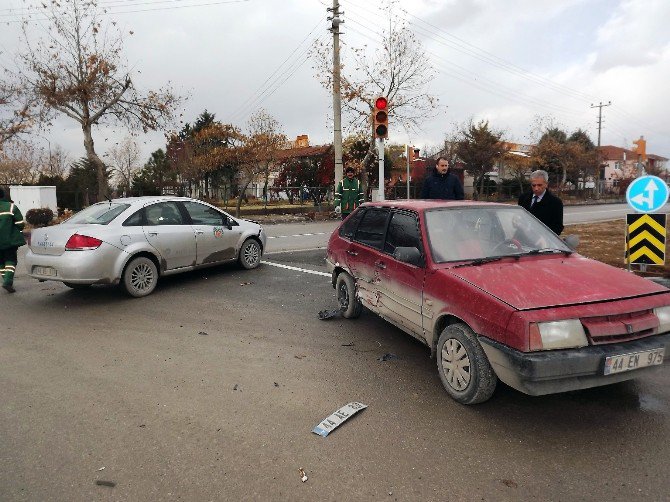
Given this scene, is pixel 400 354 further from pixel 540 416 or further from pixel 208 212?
pixel 208 212

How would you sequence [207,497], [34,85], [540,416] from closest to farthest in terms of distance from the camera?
[207,497], [540,416], [34,85]

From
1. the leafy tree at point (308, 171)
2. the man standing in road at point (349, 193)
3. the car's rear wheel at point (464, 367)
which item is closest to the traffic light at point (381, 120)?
the man standing in road at point (349, 193)

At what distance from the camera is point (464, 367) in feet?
11.9

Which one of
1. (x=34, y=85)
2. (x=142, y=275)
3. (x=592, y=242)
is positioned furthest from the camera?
(x=34, y=85)

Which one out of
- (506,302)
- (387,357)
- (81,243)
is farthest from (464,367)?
(81,243)

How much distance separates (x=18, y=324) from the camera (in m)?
5.88

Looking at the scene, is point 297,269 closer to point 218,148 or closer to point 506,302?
point 506,302

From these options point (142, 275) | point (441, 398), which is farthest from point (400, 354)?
point (142, 275)

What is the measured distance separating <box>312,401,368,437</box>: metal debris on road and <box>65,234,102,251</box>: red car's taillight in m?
4.55

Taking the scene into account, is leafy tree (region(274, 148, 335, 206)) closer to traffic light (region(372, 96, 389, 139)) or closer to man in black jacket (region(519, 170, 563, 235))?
traffic light (region(372, 96, 389, 139))

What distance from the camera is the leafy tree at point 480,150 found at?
1693 inches

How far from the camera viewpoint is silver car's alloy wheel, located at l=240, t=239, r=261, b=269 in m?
9.13

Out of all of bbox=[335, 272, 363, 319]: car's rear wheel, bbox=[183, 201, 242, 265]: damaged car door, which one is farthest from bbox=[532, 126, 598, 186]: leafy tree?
bbox=[335, 272, 363, 319]: car's rear wheel

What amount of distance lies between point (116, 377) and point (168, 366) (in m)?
0.45
